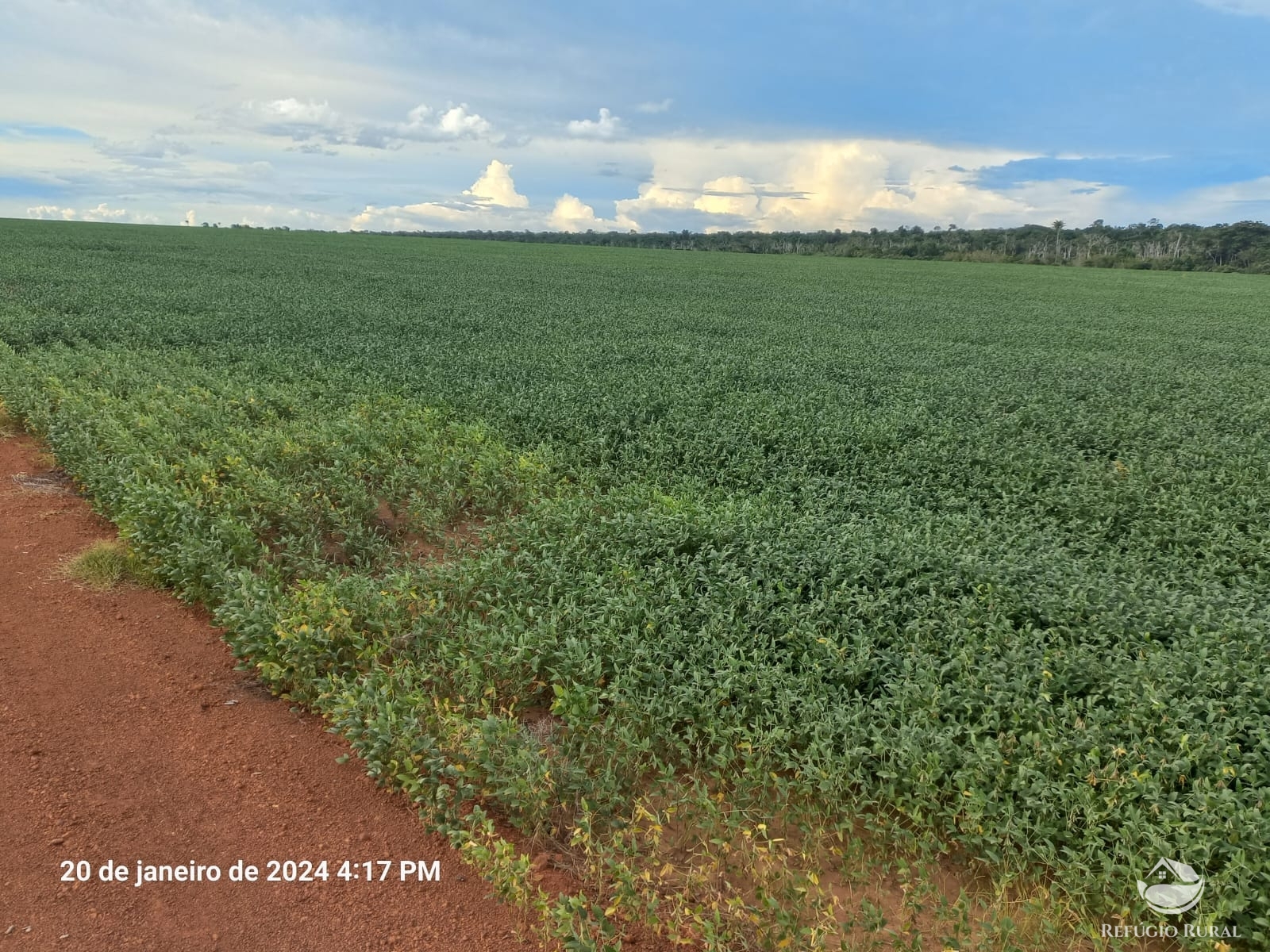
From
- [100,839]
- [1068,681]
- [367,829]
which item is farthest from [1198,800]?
[100,839]

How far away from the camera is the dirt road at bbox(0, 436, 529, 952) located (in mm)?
3215

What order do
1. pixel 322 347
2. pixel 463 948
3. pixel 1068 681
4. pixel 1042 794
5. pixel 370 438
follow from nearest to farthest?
pixel 463 948 < pixel 1042 794 < pixel 1068 681 < pixel 370 438 < pixel 322 347

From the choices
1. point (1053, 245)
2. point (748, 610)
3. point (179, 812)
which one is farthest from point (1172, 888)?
point (1053, 245)

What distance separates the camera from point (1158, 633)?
4.86m

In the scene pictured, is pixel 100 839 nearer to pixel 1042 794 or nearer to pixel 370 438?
pixel 1042 794

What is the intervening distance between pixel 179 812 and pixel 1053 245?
336 feet

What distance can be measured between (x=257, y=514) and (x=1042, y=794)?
6472 millimetres

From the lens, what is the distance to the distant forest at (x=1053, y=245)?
7331 centimetres

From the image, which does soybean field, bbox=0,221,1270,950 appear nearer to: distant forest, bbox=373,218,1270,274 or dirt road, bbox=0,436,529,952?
dirt road, bbox=0,436,529,952

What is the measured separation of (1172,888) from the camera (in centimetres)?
308

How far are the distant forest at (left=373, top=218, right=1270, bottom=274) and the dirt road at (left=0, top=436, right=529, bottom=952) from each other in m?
85.7

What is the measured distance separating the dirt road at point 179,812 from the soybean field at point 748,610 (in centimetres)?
A: 26

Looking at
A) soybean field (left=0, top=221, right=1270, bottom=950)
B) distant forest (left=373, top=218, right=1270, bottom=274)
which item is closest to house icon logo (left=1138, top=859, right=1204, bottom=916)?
soybean field (left=0, top=221, right=1270, bottom=950)

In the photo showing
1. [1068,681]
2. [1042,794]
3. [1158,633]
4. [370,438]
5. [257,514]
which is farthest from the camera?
[370,438]
